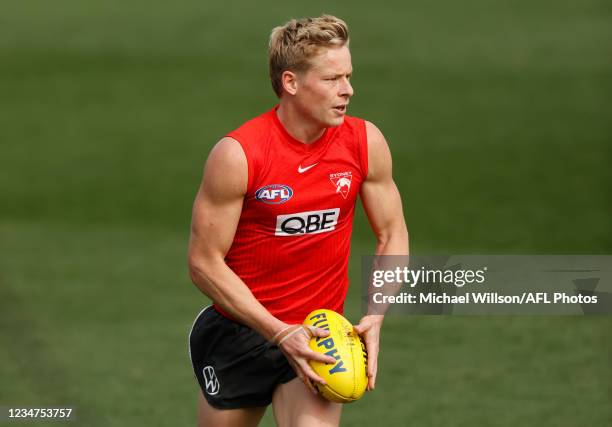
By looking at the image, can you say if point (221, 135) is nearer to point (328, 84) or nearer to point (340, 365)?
point (328, 84)

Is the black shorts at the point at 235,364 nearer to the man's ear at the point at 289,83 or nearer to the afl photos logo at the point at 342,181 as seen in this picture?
the afl photos logo at the point at 342,181

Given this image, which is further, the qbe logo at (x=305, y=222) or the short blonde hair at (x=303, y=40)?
the qbe logo at (x=305, y=222)

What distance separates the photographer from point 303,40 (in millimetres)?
5613

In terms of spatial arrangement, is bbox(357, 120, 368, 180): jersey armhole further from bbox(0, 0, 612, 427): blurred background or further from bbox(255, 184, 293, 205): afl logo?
bbox(0, 0, 612, 427): blurred background

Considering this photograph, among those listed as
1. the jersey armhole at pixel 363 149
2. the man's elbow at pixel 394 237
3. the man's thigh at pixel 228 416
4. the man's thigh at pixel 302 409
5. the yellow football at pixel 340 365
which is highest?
the jersey armhole at pixel 363 149

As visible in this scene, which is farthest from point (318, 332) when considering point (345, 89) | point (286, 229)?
point (345, 89)

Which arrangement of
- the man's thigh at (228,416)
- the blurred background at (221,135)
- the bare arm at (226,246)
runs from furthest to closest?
the blurred background at (221,135) < the man's thigh at (228,416) < the bare arm at (226,246)

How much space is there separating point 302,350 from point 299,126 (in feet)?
3.47

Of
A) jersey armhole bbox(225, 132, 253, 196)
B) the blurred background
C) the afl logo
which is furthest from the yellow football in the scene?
the blurred background

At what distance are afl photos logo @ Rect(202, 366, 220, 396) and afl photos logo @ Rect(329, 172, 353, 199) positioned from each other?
1.11 metres

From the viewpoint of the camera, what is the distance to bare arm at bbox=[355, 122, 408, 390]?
5.89 metres

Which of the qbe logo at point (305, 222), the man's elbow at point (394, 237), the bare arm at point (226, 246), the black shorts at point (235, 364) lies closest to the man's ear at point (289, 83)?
the bare arm at point (226, 246)

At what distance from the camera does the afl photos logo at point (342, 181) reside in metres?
5.80

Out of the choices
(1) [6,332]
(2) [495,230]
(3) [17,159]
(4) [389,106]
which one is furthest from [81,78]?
(1) [6,332]
